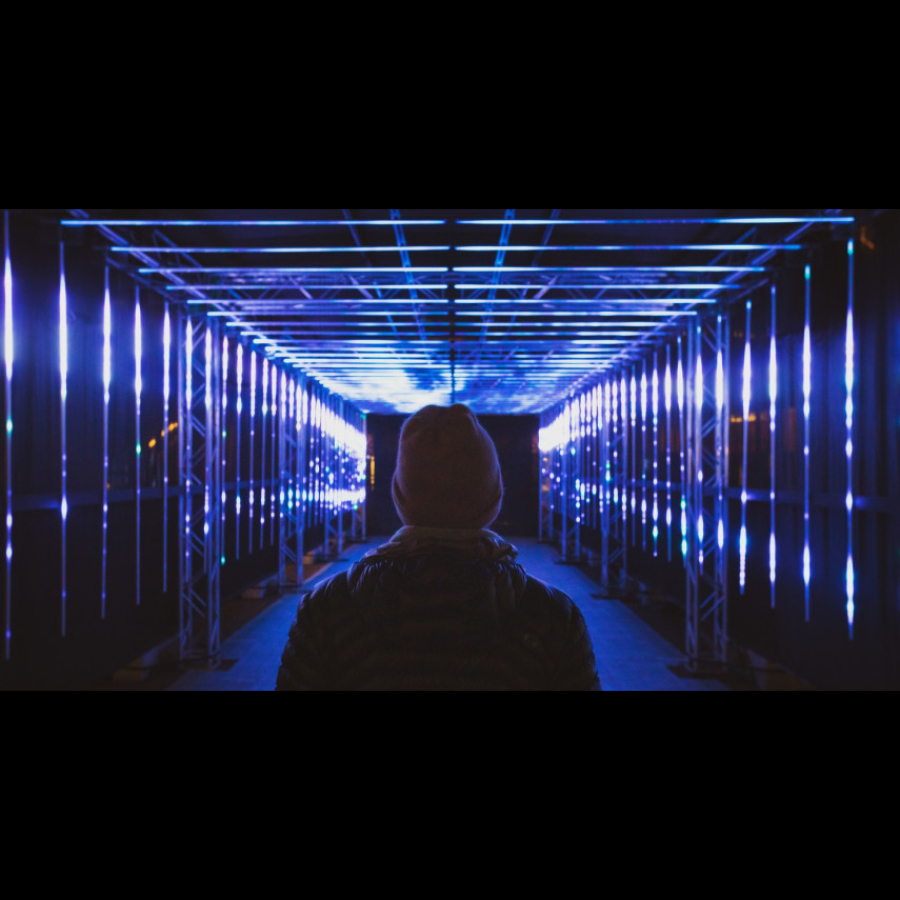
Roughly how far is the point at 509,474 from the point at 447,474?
2327cm

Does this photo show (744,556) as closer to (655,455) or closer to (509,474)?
(655,455)

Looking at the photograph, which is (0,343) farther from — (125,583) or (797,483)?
(797,483)

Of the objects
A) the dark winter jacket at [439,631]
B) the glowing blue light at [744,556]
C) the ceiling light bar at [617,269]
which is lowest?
the glowing blue light at [744,556]

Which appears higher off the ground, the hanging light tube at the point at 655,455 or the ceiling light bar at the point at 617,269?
the ceiling light bar at the point at 617,269

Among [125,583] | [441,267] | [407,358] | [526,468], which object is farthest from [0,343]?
[526,468]

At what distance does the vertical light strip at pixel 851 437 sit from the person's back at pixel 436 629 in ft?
14.2

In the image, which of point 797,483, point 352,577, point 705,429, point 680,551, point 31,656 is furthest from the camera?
point 680,551

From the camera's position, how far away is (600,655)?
8891 millimetres

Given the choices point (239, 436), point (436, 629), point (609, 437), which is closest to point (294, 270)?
point (239, 436)

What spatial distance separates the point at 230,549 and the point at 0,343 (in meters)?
6.19

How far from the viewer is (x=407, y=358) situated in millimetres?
13383

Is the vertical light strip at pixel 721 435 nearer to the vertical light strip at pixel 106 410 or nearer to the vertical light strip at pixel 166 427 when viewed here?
the vertical light strip at pixel 166 427

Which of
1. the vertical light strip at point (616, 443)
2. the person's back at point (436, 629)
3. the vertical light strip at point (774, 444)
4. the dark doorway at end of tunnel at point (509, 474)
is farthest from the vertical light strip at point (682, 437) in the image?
the dark doorway at end of tunnel at point (509, 474)

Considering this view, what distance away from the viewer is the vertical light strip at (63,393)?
597 centimetres
